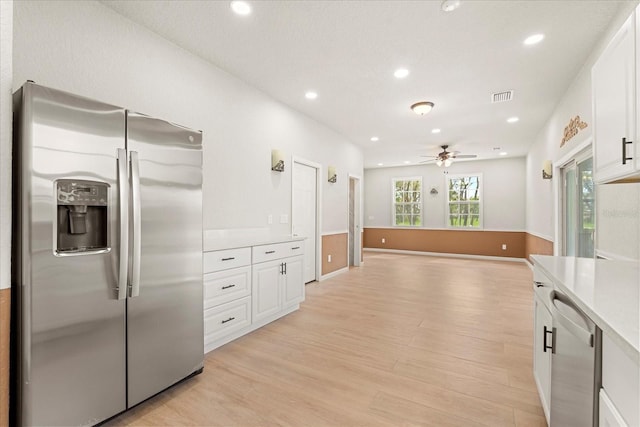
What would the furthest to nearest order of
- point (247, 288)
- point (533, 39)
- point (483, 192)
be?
point (483, 192)
point (247, 288)
point (533, 39)

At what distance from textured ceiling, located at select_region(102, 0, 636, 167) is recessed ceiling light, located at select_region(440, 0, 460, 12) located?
68 millimetres

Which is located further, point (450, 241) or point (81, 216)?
point (450, 241)

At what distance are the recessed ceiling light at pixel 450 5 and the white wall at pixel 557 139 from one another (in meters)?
1.20

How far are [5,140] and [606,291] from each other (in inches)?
106

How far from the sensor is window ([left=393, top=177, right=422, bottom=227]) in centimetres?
945

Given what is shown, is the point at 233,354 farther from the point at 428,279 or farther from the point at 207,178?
the point at 428,279

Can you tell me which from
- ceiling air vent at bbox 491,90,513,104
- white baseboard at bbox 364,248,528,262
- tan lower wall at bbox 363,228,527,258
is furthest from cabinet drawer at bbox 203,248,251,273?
tan lower wall at bbox 363,228,527,258

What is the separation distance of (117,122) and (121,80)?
99cm

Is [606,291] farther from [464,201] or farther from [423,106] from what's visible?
[464,201]

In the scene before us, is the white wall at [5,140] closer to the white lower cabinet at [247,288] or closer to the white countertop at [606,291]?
the white lower cabinet at [247,288]

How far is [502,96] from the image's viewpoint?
3982 millimetres

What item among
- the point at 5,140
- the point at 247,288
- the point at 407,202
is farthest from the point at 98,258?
the point at 407,202

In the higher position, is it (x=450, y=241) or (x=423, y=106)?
(x=423, y=106)

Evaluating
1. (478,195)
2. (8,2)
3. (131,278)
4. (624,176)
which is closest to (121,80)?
(8,2)
